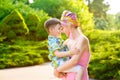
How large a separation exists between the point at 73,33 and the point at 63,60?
0.21m

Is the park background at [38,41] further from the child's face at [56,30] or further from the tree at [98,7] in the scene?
the tree at [98,7]

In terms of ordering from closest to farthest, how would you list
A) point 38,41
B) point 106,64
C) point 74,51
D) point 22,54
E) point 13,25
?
point 74,51, point 106,64, point 22,54, point 13,25, point 38,41

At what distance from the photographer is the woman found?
275 centimetres

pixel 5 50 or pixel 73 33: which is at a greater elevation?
pixel 73 33

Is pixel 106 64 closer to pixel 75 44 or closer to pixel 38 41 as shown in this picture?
pixel 75 44

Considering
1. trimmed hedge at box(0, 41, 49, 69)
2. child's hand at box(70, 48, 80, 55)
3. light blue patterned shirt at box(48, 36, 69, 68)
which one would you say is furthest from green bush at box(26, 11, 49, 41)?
child's hand at box(70, 48, 80, 55)

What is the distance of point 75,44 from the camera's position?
2.79 metres

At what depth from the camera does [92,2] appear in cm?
4525

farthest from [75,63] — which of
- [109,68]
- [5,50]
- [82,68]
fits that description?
[5,50]

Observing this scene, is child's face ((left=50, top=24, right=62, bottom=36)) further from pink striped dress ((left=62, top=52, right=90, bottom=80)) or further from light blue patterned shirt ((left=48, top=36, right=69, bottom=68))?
pink striped dress ((left=62, top=52, right=90, bottom=80))

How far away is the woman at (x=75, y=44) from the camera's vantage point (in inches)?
108

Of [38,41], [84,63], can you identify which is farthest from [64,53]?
[38,41]

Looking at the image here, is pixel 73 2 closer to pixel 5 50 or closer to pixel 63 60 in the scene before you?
pixel 5 50

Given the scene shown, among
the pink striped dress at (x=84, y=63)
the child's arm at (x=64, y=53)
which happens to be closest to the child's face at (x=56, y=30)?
the child's arm at (x=64, y=53)
